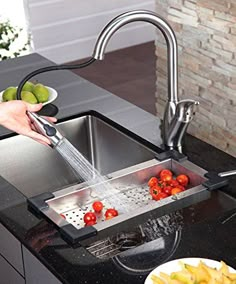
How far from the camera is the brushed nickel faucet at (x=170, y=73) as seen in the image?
2068 millimetres

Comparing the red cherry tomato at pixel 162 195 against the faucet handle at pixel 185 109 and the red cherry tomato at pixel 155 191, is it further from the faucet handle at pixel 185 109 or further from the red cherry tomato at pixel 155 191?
the faucet handle at pixel 185 109

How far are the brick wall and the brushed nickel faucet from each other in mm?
265

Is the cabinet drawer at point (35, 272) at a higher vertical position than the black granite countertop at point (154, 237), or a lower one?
lower

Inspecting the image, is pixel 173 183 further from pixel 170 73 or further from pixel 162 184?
pixel 170 73

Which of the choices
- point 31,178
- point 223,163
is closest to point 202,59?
point 223,163

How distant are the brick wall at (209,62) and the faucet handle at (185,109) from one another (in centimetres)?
30

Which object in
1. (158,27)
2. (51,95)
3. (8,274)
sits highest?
(158,27)

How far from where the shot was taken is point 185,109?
7.53ft

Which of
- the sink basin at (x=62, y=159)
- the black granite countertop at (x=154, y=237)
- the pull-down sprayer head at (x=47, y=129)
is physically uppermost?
the pull-down sprayer head at (x=47, y=129)

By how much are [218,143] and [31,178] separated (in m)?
0.64

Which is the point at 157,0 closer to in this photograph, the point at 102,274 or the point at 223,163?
the point at 223,163

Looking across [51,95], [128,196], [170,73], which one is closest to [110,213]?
[128,196]

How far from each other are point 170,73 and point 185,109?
0.12 meters

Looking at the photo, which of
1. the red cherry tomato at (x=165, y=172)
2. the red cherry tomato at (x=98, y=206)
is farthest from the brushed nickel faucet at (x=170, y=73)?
the red cherry tomato at (x=98, y=206)
